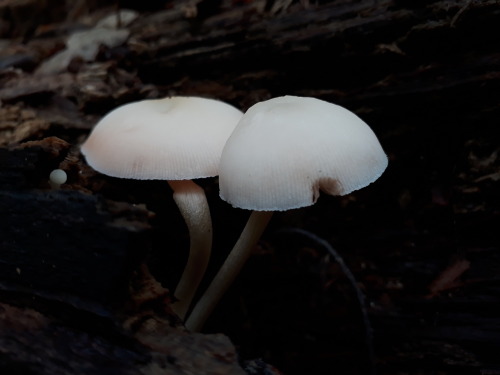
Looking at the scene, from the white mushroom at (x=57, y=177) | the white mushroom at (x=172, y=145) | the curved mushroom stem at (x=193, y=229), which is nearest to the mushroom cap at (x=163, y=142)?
the white mushroom at (x=172, y=145)

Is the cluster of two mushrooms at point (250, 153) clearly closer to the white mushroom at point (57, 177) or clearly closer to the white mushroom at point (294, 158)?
the white mushroom at point (294, 158)

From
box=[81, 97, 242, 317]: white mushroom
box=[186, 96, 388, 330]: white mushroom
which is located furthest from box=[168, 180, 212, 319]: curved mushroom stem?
box=[186, 96, 388, 330]: white mushroom

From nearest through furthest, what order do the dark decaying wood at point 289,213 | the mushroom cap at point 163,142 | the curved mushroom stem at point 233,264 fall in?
the dark decaying wood at point 289,213 → the mushroom cap at point 163,142 → the curved mushroom stem at point 233,264

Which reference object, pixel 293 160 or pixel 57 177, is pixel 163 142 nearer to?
pixel 57 177

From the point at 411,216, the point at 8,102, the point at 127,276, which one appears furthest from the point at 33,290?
the point at 411,216

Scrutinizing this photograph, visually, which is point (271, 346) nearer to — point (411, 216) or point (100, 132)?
point (411, 216)

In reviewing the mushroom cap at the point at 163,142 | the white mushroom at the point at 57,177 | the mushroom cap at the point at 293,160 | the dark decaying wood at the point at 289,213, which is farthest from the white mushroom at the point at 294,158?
the white mushroom at the point at 57,177

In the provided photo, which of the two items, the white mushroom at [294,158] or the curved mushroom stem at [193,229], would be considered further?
the curved mushroom stem at [193,229]

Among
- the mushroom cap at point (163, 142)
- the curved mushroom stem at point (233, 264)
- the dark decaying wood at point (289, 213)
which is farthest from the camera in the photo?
the curved mushroom stem at point (233, 264)

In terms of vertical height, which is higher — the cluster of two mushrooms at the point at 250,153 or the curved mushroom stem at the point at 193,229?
Answer: the cluster of two mushrooms at the point at 250,153
